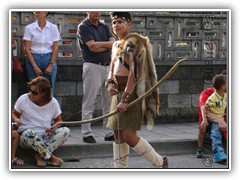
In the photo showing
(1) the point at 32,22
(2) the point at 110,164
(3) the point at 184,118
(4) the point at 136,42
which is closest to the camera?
(4) the point at 136,42

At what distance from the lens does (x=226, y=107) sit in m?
7.23

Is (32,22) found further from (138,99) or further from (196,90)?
(196,90)

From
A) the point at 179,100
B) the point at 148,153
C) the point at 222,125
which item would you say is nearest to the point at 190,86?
the point at 179,100

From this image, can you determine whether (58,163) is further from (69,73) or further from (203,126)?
(203,126)

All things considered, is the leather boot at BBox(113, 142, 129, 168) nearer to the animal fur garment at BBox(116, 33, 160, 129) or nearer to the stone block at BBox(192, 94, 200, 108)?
the animal fur garment at BBox(116, 33, 160, 129)

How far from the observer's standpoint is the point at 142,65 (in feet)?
21.8

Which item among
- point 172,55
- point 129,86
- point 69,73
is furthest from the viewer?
point 172,55

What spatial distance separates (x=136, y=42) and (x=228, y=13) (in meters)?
0.94

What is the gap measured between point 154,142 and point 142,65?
1381mm

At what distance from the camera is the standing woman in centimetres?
758

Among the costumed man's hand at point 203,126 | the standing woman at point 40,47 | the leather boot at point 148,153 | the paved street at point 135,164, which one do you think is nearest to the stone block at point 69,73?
the standing woman at point 40,47

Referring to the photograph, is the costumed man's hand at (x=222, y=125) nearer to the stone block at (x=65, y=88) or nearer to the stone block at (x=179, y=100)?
the stone block at (x=179, y=100)

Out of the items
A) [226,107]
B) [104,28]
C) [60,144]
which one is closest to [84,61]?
[104,28]

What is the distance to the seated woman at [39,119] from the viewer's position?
7.13m
